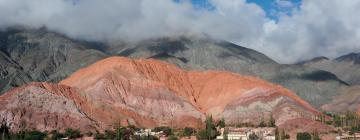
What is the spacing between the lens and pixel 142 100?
517 feet

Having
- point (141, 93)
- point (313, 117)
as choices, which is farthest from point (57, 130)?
point (313, 117)

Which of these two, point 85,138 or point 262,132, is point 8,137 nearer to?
point 85,138

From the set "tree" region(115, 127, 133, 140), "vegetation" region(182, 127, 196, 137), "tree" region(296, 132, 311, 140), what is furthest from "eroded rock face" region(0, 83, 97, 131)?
"tree" region(296, 132, 311, 140)

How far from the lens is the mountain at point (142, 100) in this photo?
13562 centimetres

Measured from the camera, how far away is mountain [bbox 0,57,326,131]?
135625 millimetres

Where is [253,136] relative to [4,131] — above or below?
below

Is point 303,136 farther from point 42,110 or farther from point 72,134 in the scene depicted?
point 42,110

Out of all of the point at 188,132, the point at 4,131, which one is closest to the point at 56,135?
the point at 4,131

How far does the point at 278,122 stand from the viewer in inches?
5709

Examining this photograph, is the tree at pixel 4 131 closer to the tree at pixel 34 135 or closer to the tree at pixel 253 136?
the tree at pixel 34 135

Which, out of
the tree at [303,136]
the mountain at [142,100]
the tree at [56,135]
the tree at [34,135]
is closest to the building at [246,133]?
the tree at [303,136]

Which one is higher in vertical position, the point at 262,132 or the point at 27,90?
the point at 27,90

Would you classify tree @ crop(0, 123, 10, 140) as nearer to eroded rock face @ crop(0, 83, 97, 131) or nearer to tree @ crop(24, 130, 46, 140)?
tree @ crop(24, 130, 46, 140)

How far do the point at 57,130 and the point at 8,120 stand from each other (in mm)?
12269
